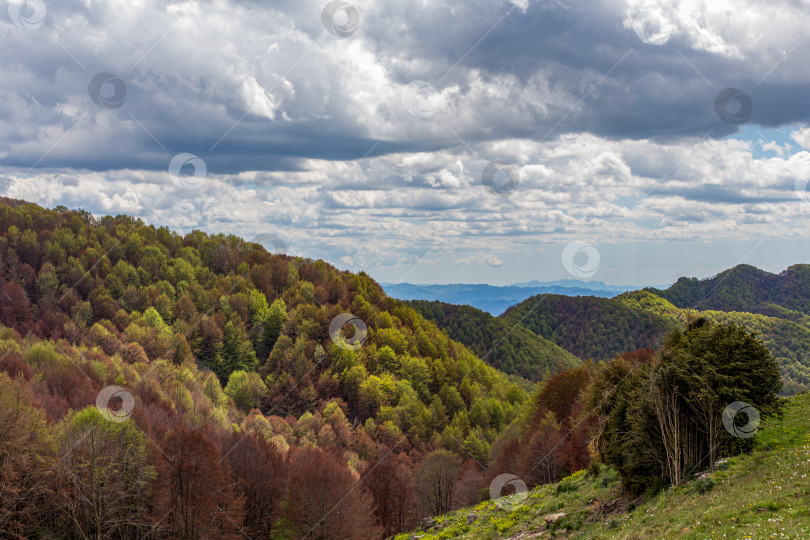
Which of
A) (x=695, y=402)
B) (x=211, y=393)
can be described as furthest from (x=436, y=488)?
(x=211, y=393)

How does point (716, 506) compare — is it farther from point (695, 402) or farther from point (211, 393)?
point (211, 393)

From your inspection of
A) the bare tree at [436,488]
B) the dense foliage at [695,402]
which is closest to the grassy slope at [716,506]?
the dense foliage at [695,402]

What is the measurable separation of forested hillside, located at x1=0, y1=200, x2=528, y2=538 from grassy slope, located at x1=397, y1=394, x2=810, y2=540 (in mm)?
22337

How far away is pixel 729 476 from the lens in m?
23.9

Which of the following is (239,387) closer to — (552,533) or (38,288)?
(38,288)

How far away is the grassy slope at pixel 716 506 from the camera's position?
60.4ft

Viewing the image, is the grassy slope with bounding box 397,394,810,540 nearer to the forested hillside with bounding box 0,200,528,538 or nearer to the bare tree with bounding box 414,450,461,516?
the forested hillside with bounding box 0,200,528,538

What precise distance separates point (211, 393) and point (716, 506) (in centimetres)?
11916

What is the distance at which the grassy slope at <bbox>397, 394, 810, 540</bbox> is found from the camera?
60.4ft

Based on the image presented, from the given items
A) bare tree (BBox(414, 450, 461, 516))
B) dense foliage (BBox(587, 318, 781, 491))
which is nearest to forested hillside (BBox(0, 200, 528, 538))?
bare tree (BBox(414, 450, 461, 516))

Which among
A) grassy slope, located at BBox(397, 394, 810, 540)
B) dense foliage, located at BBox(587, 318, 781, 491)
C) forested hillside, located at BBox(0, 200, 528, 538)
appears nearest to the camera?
grassy slope, located at BBox(397, 394, 810, 540)

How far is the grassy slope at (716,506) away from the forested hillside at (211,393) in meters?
22.3

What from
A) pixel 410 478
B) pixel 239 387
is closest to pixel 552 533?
pixel 410 478

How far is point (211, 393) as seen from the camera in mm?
124875
